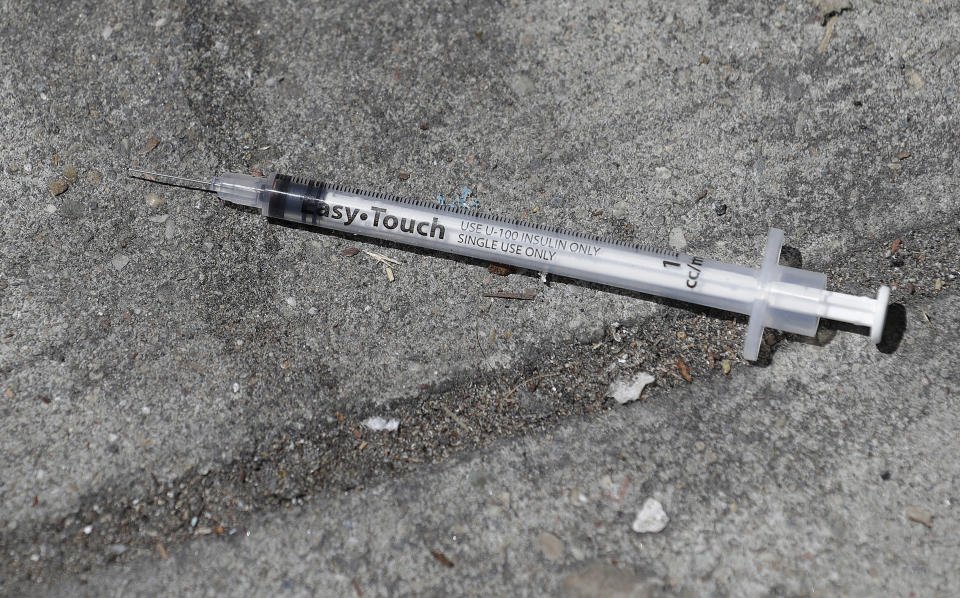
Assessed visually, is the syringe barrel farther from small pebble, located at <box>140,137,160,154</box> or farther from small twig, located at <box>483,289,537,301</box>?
small pebble, located at <box>140,137,160,154</box>

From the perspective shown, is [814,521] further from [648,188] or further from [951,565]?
[648,188]

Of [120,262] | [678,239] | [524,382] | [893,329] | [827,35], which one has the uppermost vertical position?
[827,35]

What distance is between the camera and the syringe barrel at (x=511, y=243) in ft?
5.67

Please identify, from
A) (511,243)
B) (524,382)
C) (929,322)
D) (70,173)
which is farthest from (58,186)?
(929,322)

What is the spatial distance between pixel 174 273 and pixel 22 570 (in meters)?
0.76

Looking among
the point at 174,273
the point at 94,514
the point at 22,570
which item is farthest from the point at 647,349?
the point at 22,570

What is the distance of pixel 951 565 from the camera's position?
4.83ft

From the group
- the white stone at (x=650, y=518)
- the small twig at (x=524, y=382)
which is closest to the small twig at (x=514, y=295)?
the small twig at (x=524, y=382)

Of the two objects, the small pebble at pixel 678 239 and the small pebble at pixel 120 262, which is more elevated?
the small pebble at pixel 678 239

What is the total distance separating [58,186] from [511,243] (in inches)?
49.7

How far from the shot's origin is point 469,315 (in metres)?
1.78

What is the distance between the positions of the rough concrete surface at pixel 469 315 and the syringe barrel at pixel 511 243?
0.06m

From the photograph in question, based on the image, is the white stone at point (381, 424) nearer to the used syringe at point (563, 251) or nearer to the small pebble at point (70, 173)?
the used syringe at point (563, 251)

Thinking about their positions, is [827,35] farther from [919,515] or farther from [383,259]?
[383,259]
